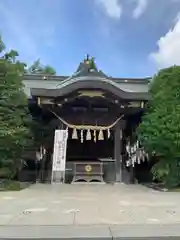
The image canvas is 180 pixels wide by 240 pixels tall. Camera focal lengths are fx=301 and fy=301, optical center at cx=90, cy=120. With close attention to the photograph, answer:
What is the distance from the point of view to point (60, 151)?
1248 cm

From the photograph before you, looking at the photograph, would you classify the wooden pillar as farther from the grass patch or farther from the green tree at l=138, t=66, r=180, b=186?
the grass patch

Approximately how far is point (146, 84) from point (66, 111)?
690 cm

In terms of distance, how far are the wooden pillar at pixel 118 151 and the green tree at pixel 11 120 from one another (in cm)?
403

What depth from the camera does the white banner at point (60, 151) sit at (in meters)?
12.2

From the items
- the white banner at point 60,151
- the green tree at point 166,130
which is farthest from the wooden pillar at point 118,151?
the white banner at point 60,151

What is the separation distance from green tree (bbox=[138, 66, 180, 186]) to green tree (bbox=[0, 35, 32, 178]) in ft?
16.2

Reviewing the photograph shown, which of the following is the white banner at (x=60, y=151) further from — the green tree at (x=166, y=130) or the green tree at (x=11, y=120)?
the green tree at (x=166, y=130)

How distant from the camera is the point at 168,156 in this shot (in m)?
11.6

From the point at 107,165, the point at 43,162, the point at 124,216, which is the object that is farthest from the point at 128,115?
the point at 124,216

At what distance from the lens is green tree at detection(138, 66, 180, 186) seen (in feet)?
36.4

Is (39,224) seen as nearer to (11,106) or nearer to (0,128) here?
(0,128)

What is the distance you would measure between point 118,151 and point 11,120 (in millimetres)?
5058

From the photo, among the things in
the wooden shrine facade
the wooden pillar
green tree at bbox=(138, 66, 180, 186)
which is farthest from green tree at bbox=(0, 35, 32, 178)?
green tree at bbox=(138, 66, 180, 186)

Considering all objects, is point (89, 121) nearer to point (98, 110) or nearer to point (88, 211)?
point (98, 110)
